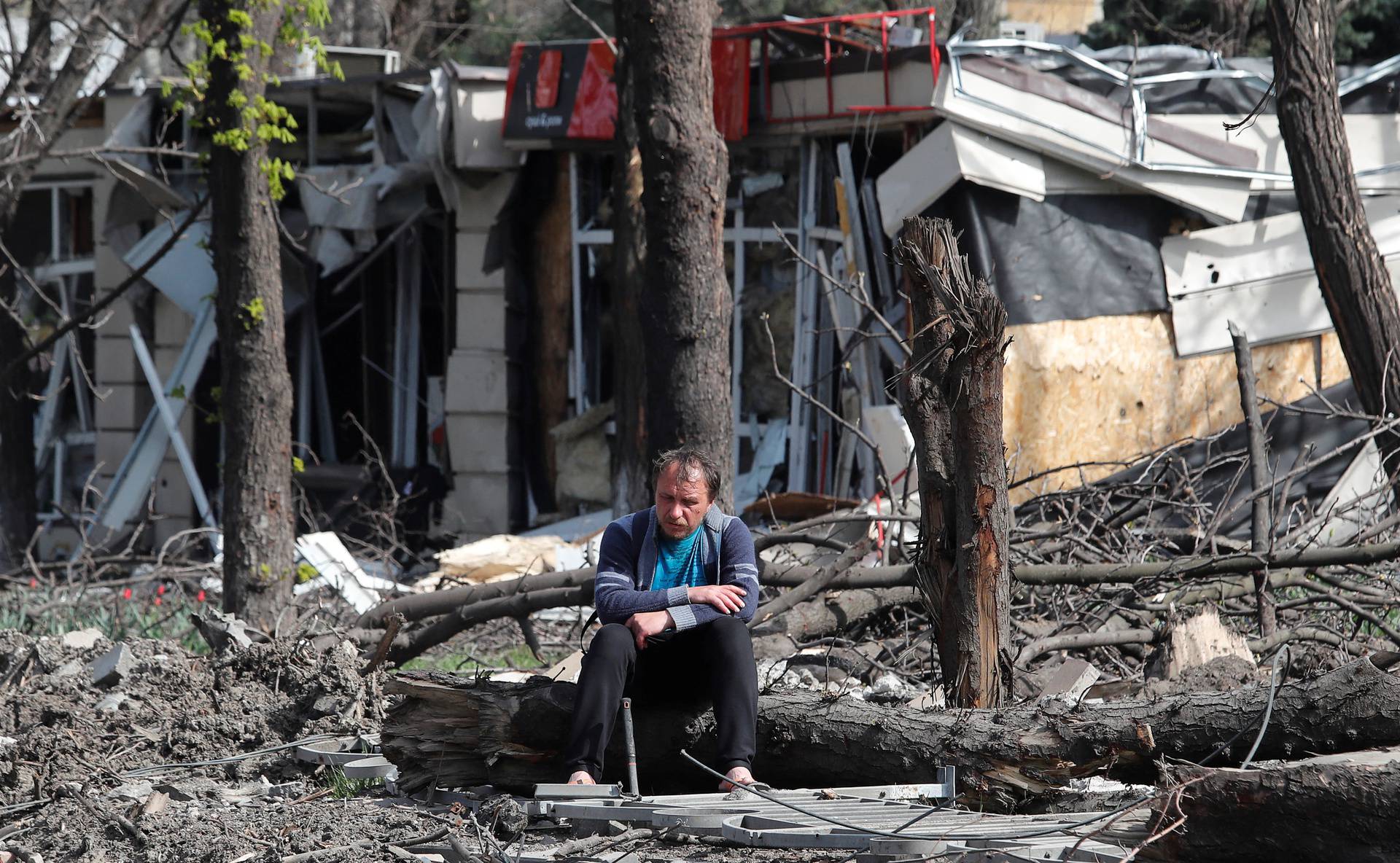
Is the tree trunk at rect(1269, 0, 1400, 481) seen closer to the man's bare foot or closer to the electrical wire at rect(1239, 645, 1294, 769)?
the electrical wire at rect(1239, 645, 1294, 769)

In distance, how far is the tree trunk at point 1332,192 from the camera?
8.12m

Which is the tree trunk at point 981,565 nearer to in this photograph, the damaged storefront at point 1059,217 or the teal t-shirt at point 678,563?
the teal t-shirt at point 678,563

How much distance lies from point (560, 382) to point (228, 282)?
5085 mm

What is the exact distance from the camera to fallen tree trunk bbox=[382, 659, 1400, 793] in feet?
13.5

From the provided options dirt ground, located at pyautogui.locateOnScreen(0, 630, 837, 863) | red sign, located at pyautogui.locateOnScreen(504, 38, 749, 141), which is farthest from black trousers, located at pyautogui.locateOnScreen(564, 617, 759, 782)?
red sign, located at pyautogui.locateOnScreen(504, 38, 749, 141)

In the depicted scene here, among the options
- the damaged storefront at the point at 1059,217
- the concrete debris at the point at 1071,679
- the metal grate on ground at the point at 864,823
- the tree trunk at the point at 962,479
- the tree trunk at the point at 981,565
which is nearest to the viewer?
the metal grate on ground at the point at 864,823

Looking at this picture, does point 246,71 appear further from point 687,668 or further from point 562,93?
point 687,668

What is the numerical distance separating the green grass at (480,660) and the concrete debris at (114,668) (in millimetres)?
1525

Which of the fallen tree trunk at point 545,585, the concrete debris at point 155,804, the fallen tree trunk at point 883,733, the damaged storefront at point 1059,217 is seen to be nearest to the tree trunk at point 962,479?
the fallen tree trunk at point 883,733

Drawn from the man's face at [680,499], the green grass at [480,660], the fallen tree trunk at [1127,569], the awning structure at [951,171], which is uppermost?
the awning structure at [951,171]

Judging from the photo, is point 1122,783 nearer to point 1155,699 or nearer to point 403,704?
point 1155,699

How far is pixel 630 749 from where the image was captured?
4609 millimetres

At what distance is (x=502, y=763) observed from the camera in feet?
16.4

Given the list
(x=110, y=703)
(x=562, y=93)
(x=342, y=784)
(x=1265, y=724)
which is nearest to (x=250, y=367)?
(x=110, y=703)
